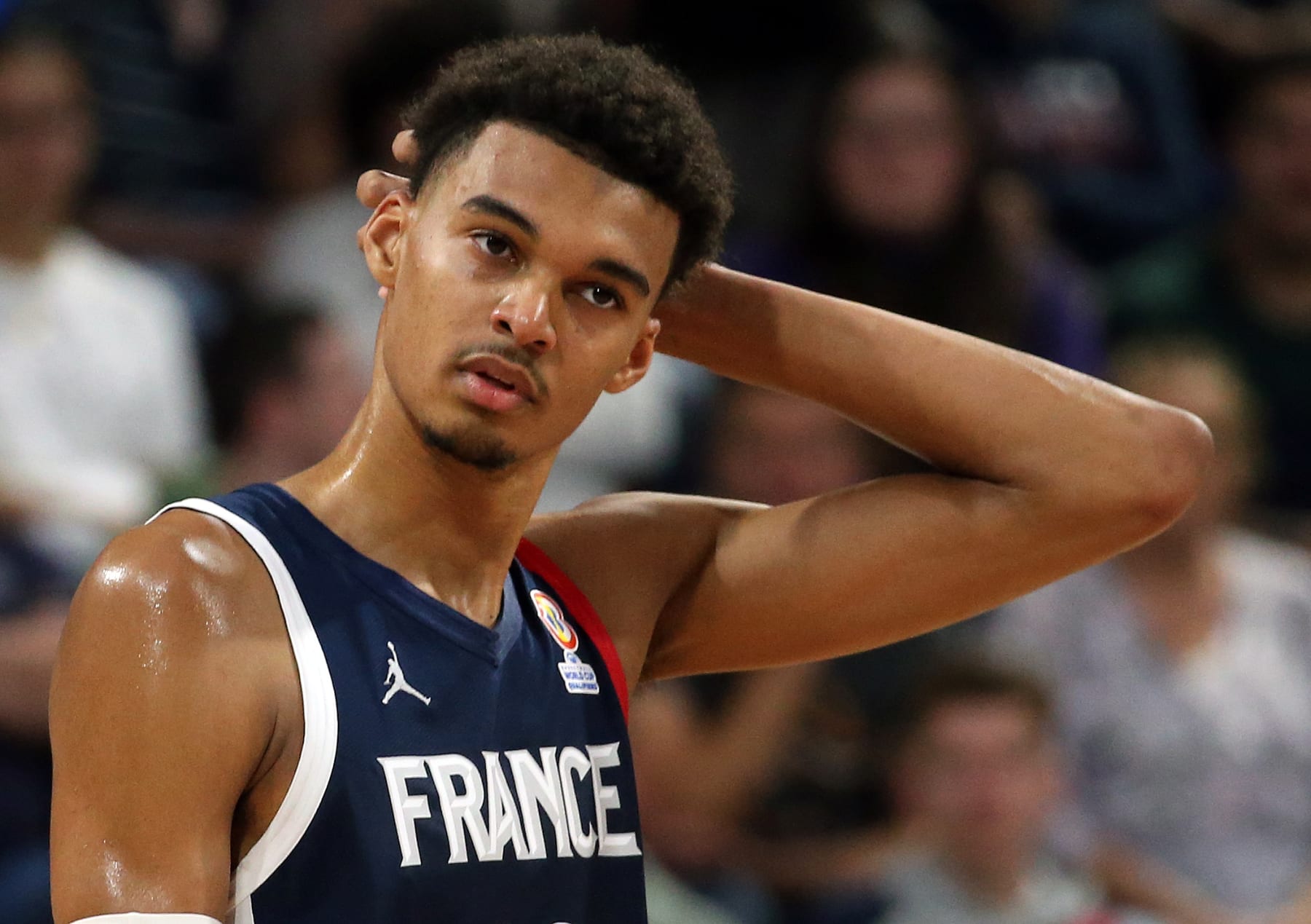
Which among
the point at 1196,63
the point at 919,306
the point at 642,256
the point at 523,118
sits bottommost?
the point at 642,256

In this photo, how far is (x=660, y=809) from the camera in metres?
5.54

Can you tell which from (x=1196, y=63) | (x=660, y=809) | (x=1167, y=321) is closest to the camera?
(x=660, y=809)

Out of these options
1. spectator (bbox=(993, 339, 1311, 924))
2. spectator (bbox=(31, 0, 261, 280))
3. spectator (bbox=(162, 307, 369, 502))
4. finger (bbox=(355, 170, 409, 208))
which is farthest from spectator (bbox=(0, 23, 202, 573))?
spectator (bbox=(993, 339, 1311, 924))

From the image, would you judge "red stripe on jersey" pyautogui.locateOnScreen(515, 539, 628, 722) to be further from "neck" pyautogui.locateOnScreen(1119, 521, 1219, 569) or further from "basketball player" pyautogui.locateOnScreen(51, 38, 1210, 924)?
"neck" pyautogui.locateOnScreen(1119, 521, 1219, 569)

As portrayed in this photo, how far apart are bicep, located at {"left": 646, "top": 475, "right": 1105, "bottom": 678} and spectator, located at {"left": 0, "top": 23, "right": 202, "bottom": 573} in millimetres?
2600

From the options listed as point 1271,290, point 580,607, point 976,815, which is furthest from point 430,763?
point 1271,290

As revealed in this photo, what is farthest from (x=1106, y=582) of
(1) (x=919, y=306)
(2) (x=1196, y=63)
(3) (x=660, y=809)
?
(2) (x=1196, y=63)

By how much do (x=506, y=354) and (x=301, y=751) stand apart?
0.60 m

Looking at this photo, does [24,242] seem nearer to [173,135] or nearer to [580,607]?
[173,135]

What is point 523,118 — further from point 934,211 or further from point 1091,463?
point 934,211

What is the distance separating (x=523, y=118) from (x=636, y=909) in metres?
1.16

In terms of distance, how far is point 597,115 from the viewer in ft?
8.63

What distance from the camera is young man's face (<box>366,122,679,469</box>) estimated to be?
257 centimetres

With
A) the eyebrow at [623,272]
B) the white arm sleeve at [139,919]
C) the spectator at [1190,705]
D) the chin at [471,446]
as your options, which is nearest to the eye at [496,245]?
the eyebrow at [623,272]
